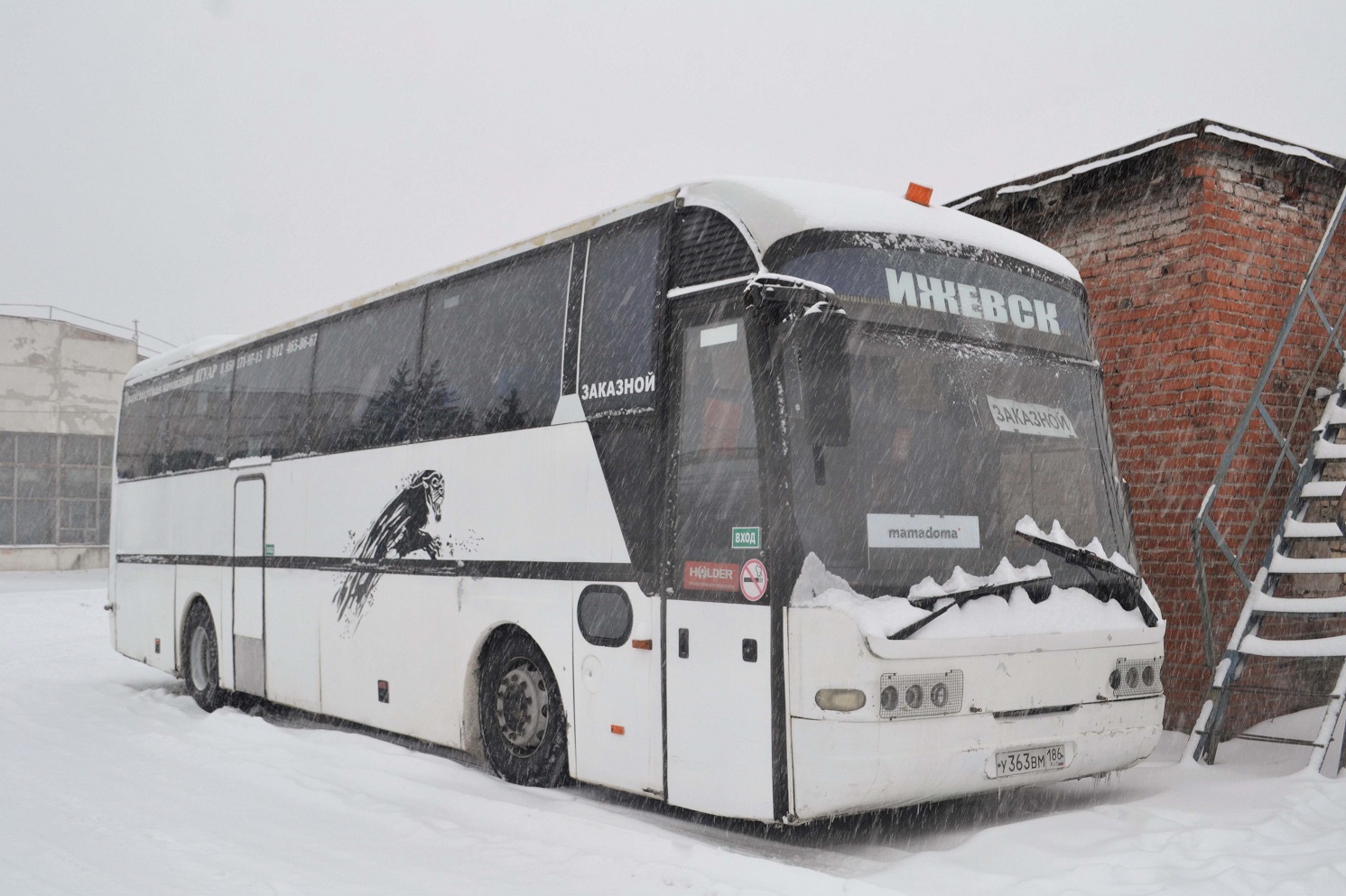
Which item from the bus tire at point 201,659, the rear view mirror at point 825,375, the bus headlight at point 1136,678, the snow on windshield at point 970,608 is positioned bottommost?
the bus tire at point 201,659

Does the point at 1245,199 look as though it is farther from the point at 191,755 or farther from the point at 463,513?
the point at 191,755

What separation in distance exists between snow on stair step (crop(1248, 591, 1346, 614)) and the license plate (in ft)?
8.31

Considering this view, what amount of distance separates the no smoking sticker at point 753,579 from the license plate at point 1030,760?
56.1 inches

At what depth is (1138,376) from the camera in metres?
9.32

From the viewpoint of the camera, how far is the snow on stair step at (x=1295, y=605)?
25.1 ft

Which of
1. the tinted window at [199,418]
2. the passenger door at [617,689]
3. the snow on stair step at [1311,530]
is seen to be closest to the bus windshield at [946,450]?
the passenger door at [617,689]

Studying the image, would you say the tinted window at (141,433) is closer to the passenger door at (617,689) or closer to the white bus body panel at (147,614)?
the white bus body panel at (147,614)

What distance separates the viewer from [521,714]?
763 cm

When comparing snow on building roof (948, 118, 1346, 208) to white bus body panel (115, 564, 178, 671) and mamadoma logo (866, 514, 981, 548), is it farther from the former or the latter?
white bus body panel (115, 564, 178, 671)

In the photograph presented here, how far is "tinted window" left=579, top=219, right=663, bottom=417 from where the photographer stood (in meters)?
6.73

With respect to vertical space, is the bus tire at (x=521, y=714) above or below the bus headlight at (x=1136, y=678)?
below

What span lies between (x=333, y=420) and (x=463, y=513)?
7.87 feet

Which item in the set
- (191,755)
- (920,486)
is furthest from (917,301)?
(191,755)

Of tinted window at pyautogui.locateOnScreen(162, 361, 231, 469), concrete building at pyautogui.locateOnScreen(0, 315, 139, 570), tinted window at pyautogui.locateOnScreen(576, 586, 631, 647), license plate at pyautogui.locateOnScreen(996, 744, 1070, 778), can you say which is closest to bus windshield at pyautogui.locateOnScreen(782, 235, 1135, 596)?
license plate at pyautogui.locateOnScreen(996, 744, 1070, 778)
